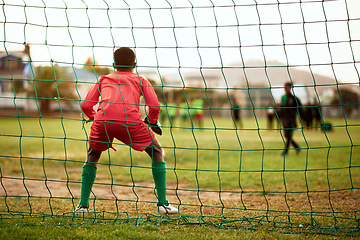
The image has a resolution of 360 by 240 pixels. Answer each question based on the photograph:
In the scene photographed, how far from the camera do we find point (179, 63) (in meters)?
3.62

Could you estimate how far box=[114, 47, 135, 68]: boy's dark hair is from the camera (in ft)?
11.7

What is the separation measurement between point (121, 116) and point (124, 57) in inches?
23.0

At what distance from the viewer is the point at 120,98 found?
346 cm

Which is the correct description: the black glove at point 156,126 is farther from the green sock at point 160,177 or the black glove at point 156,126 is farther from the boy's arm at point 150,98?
the green sock at point 160,177

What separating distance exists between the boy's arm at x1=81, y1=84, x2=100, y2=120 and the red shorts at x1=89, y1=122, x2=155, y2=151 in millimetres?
112

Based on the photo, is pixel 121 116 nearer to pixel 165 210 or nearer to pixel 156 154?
pixel 156 154

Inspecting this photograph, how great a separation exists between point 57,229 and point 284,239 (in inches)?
72.3

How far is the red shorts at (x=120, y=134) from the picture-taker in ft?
11.3

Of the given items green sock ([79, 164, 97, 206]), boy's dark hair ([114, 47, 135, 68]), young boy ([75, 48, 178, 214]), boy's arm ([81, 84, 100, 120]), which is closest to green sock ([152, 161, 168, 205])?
young boy ([75, 48, 178, 214])

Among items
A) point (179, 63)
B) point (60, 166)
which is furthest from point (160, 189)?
point (60, 166)

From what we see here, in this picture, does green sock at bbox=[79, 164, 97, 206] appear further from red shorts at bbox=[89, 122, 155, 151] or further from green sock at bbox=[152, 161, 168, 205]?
green sock at bbox=[152, 161, 168, 205]

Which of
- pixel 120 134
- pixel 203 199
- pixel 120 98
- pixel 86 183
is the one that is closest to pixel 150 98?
pixel 120 98

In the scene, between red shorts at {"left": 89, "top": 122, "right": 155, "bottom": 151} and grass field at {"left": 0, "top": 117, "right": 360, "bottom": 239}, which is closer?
grass field at {"left": 0, "top": 117, "right": 360, "bottom": 239}

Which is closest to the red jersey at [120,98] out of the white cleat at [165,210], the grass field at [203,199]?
the grass field at [203,199]
